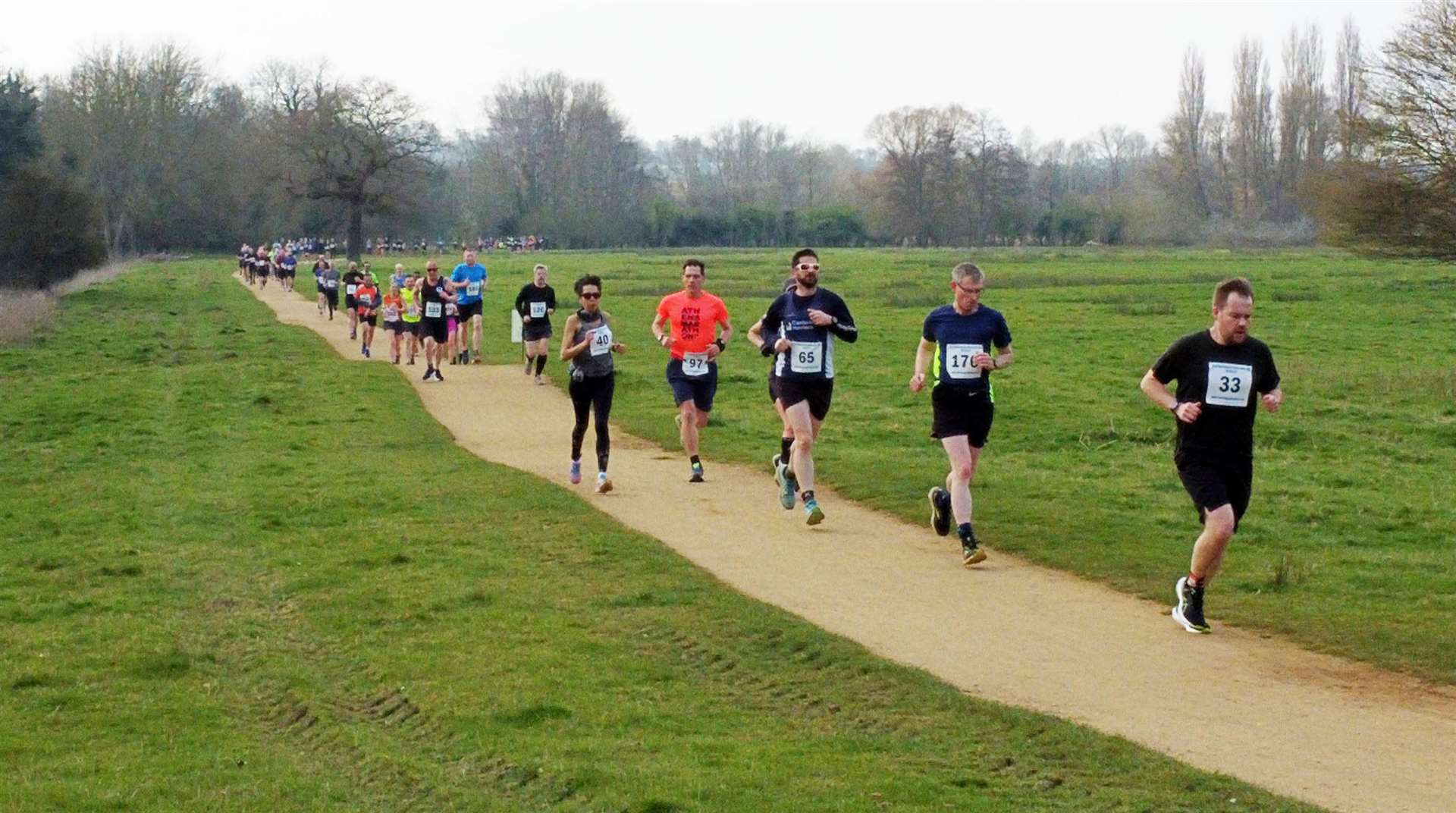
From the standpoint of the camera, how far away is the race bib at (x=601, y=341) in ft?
45.9

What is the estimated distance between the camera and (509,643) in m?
8.76

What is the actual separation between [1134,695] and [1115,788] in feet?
4.90

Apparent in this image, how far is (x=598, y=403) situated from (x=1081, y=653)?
254 inches

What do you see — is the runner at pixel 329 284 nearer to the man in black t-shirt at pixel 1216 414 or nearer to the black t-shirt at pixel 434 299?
the black t-shirt at pixel 434 299

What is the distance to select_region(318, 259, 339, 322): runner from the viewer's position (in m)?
42.9

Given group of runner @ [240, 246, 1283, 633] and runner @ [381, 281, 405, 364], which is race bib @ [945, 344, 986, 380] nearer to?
group of runner @ [240, 246, 1283, 633]

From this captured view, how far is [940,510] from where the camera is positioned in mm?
11898

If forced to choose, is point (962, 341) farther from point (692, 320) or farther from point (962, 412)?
point (692, 320)

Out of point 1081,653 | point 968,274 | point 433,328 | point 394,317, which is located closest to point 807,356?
point 968,274

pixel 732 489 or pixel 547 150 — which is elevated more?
pixel 547 150

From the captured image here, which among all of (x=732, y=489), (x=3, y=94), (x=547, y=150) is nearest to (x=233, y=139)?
(x=547, y=150)

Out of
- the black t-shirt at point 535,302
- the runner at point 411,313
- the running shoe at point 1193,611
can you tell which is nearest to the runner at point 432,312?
the runner at point 411,313

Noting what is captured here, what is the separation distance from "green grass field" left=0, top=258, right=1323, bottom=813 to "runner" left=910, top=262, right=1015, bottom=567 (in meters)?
1.62

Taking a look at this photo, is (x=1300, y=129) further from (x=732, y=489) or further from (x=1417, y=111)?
(x=732, y=489)
